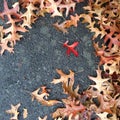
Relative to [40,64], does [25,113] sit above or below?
below

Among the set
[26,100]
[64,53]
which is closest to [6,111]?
[26,100]

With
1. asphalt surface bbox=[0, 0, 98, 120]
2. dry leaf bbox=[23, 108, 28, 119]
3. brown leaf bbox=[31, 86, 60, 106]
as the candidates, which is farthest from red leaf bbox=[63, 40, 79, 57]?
dry leaf bbox=[23, 108, 28, 119]

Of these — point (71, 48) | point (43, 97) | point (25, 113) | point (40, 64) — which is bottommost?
point (25, 113)

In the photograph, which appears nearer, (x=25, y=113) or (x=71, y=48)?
(x=25, y=113)

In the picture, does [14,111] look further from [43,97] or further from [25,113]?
[43,97]

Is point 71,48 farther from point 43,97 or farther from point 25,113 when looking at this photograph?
point 25,113

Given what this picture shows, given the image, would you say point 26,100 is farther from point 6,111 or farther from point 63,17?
point 63,17

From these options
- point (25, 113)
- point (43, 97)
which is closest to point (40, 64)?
point (43, 97)

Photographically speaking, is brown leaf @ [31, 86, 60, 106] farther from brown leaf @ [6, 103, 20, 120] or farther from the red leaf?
the red leaf

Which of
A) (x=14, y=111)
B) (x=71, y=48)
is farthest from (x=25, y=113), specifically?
(x=71, y=48)

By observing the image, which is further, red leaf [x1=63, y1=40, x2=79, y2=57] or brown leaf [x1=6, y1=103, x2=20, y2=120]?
red leaf [x1=63, y1=40, x2=79, y2=57]
